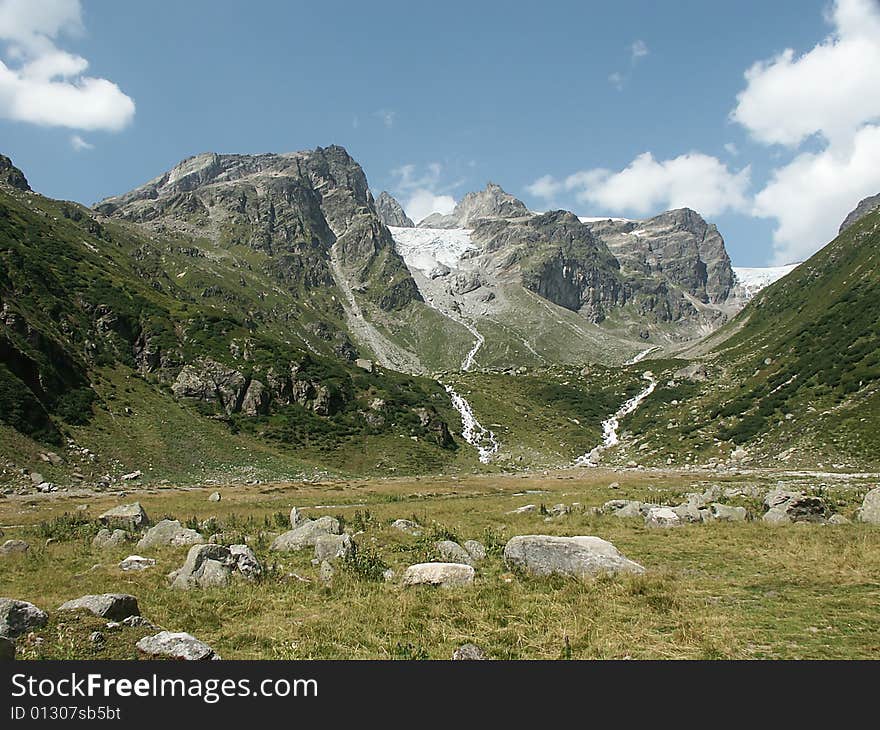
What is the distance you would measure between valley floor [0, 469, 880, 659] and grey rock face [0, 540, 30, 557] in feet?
1.55

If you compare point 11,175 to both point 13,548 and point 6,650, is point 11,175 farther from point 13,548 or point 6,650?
point 6,650

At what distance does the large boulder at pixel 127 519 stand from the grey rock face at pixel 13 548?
3975 millimetres

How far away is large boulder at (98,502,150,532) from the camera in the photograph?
22.5m

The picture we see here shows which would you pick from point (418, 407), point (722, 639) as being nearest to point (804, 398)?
point (418, 407)

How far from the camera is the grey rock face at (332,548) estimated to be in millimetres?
16266

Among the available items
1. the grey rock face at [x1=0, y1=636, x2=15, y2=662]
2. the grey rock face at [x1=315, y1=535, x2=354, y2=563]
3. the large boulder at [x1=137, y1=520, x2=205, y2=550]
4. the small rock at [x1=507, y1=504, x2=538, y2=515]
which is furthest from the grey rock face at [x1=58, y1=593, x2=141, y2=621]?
the small rock at [x1=507, y1=504, x2=538, y2=515]

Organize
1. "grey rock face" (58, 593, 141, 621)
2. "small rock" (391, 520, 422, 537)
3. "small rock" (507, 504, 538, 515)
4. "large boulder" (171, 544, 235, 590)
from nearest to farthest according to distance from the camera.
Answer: "grey rock face" (58, 593, 141, 621), "large boulder" (171, 544, 235, 590), "small rock" (391, 520, 422, 537), "small rock" (507, 504, 538, 515)

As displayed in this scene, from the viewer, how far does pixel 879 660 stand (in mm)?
7805

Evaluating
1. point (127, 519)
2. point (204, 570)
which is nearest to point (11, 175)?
point (127, 519)

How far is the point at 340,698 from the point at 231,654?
10.7 ft

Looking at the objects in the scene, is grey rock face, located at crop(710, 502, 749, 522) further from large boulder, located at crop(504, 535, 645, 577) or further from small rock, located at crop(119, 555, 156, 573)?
small rock, located at crop(119, 555, 156, 573)

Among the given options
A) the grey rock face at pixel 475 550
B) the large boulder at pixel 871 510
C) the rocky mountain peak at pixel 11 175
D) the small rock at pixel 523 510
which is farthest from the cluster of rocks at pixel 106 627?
the rocky mountain peak at pixel 11 175

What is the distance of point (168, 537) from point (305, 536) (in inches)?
204

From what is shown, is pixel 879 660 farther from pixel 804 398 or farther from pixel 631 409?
pixel 631 409
